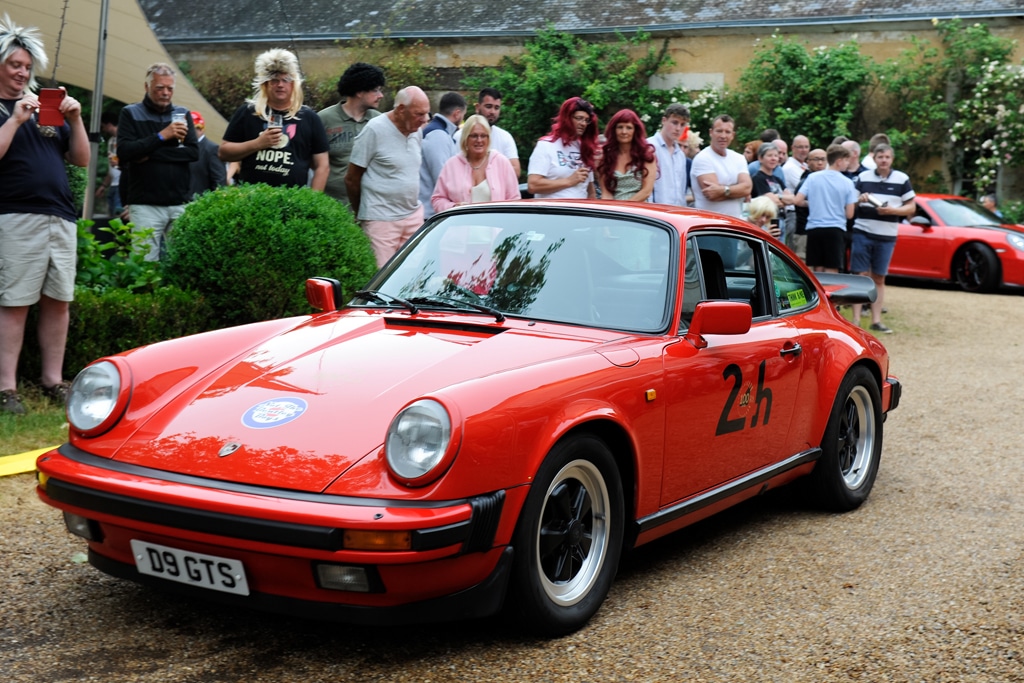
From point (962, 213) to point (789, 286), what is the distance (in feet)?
38.5

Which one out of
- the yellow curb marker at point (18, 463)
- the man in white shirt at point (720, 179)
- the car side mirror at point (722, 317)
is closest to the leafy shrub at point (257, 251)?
the yellow curb marker at point (18, 463)

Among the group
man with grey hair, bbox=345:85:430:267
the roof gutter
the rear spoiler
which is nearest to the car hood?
the rear spoiler

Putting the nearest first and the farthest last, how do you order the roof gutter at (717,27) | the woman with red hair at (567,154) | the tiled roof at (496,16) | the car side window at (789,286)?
the car side window at (789,286) < the woman with red hair at (567,154) < the roof gutter at (717,27) < the tiled roof at (496,16)

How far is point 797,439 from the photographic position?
16.2 ft

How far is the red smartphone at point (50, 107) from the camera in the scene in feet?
19.9

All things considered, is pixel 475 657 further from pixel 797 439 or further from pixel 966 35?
pixel 966 35

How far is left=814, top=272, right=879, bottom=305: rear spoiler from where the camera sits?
20.0 ft

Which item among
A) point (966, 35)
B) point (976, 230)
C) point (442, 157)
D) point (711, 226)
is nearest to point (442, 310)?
point (711, 226)

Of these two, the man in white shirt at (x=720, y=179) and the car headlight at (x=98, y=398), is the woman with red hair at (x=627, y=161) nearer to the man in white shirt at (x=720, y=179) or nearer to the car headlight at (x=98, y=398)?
the man in white shirt at (x=720, y=179)

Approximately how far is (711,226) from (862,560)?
1.48 meters

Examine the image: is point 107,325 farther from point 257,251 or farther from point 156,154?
point 156,154

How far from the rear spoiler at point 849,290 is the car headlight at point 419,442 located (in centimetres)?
325

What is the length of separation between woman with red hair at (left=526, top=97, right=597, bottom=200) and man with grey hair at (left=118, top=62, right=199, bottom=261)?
2.48 metres

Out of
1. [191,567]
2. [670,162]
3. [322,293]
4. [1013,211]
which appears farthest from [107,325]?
[1013,211]
